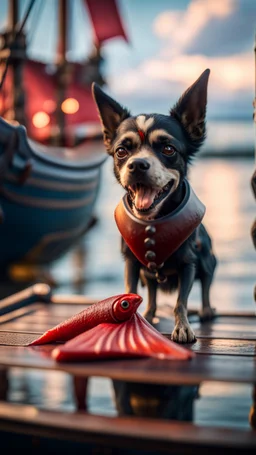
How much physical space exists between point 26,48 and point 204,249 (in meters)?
5.70

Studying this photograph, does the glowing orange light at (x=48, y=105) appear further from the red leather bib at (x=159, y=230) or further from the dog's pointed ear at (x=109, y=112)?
the red leather bib at (x=159, y=230)

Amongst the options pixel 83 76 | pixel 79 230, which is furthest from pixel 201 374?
pixel 83 76

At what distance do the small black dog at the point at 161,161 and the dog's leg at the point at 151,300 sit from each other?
0.08 meters

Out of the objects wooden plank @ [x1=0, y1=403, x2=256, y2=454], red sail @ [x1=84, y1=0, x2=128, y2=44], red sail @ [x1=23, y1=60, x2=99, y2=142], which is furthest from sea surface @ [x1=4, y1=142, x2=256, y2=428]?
red sail @ [x1=84, y1=0, x2=128, y2=44]

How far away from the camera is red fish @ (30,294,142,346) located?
2342mm

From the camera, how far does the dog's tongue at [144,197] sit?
2307 millimetres

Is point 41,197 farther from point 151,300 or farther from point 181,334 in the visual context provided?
point 181,334

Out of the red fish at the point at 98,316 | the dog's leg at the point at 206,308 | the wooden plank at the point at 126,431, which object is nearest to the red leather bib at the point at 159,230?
the red fish at the point at 98,316

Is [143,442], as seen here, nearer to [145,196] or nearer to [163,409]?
[163,409]

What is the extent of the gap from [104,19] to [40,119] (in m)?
3.04

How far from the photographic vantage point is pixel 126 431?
1.92m

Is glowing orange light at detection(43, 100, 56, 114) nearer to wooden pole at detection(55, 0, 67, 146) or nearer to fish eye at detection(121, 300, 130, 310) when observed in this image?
wooden pole at detection(55, 0, 67, 146)

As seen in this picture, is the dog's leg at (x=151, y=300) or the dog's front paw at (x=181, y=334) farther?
the dog's leg at (x=151, y=300)

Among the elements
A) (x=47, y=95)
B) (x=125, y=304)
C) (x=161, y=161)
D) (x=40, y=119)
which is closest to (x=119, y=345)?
(x=125, y=304)
